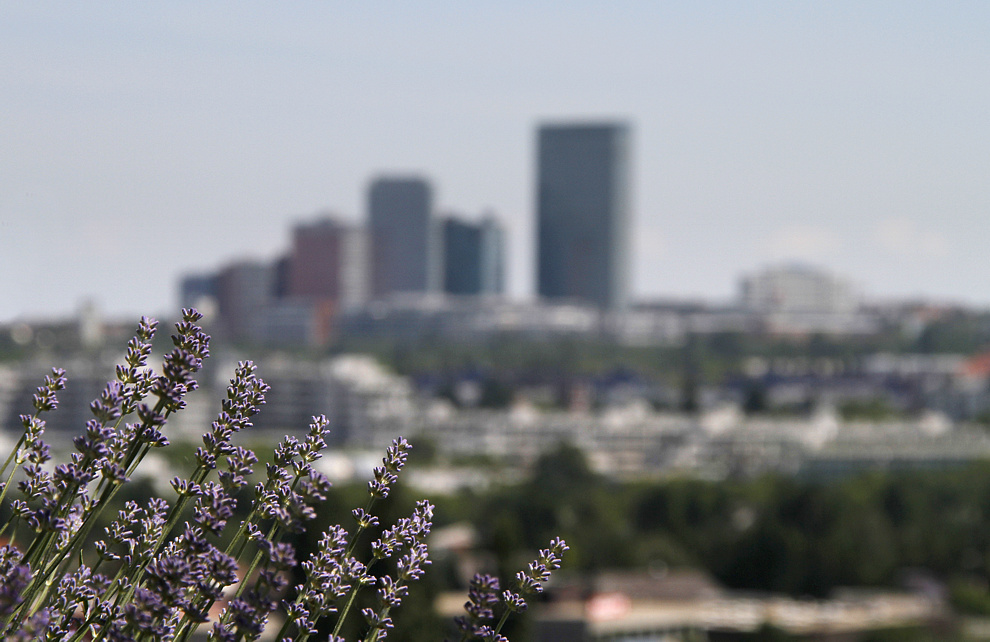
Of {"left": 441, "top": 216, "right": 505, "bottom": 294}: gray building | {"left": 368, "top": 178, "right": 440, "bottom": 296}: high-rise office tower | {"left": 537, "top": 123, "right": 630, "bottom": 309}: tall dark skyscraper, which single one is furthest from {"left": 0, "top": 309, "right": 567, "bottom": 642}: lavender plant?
{"left": 537, "top": 123, "right": 630, "bottom": 309}: tall dark skyscraper

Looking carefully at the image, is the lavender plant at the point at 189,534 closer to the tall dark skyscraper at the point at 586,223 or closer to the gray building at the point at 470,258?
the gray building at the point at 470,258

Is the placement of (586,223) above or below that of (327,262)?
above

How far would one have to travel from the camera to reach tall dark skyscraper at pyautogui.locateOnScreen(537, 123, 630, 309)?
90.9 metres

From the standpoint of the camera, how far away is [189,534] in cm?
114

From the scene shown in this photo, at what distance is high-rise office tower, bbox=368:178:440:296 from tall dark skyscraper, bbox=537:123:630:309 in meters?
10.2

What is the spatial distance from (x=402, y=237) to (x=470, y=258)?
368cm

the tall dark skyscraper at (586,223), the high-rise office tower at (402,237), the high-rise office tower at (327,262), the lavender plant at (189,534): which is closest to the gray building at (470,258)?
the high-rise office tower at (402,237)


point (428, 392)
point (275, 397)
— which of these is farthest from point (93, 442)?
point (428, 392)

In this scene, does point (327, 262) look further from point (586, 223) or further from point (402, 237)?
point (586, 223)

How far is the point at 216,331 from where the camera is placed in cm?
5447

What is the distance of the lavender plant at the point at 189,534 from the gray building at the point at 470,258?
261 feet

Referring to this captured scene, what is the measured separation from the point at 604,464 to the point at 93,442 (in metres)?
37.8

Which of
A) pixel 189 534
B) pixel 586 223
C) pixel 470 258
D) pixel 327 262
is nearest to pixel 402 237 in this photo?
pixel 470 258

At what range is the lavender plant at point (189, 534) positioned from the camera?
44.3 inches
